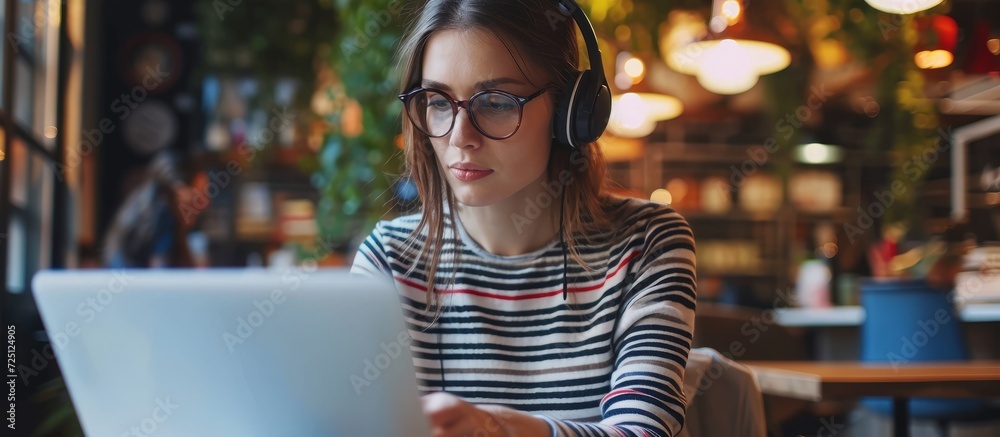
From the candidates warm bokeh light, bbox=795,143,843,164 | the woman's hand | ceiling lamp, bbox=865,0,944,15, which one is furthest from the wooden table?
warm bokeh light, bbox=795,143,843,164

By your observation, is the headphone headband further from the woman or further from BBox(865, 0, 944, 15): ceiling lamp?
BBox(865, 0, 944, 15): ceiling lamp

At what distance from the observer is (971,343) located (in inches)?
166

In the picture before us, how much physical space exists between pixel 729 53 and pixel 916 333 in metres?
1.37

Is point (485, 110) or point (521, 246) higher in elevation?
point (485, 110)

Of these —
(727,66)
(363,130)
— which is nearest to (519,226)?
(363,130)

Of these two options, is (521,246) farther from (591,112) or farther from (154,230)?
(154,230)

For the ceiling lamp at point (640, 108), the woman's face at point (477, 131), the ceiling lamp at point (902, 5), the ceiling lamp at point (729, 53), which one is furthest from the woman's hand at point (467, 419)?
the ceiling lamp at point (640, 108)

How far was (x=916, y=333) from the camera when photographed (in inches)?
123

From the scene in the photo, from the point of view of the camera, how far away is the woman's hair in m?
1.05

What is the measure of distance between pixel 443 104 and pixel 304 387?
482 millimetres

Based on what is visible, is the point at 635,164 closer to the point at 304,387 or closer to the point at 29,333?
the point at 29,333

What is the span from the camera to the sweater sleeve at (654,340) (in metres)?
0.89

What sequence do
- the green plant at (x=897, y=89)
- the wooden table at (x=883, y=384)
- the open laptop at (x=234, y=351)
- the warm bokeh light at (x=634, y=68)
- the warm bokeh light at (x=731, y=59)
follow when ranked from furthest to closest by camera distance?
→ the warm bokeh light at (x=634, y=68)
the warm bokeh light at (x=731, y=59)
the green plant at (x=897, y=89)
the wooden table at (x=883, y=384)
the open laptop at (x=234, y=351)

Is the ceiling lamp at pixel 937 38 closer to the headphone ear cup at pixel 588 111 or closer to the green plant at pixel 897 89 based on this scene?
the green plant at pixel 897 89
